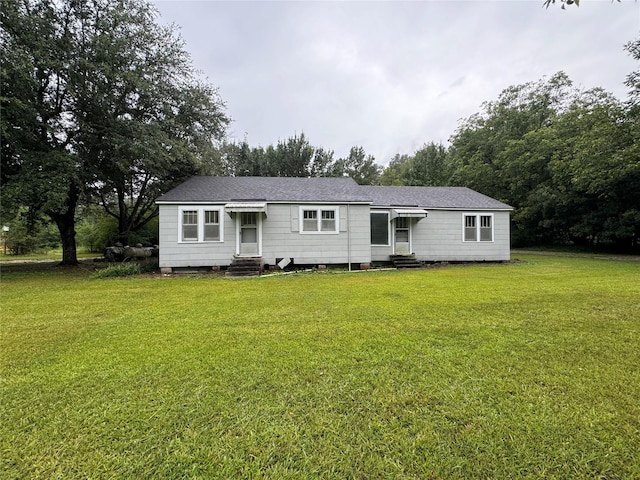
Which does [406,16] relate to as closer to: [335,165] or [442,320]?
[442,320]

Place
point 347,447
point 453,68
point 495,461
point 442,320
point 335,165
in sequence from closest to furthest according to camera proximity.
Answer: point 495,461 → point 347,447 → point 442,320 → point 453,68 → point 335,165

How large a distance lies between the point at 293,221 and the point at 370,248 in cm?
350

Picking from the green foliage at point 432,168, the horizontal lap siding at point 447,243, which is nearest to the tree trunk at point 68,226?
the horizontal lap siding at point 447,243

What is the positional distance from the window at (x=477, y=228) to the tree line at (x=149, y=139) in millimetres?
7679

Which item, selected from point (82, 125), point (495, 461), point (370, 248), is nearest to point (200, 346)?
point (495, 461)

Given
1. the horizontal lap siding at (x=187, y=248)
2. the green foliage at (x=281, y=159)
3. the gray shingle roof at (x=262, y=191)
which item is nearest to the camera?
the horizontal lap siding at (x=187, y=248)

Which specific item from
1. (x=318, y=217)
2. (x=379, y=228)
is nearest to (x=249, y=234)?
(x=318, y=217)

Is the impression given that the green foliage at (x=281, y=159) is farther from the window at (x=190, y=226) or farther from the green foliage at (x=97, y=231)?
the window at (x=190, y=226)

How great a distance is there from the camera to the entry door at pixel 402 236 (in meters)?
12.9

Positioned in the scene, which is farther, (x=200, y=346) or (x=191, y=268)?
(x=191, y=268)

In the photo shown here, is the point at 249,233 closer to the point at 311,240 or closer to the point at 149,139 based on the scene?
the point at 311,240

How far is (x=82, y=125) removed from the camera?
10.9 metres

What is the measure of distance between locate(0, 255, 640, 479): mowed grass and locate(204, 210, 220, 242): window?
598 cm

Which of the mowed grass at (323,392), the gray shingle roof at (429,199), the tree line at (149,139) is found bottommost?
the mowed grass at (323,392)
